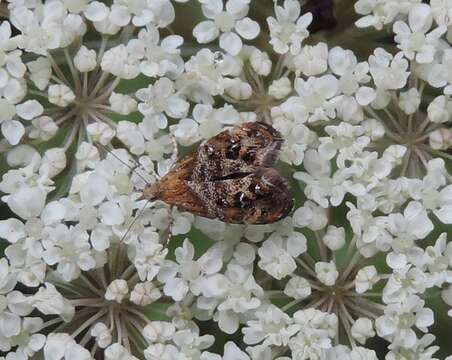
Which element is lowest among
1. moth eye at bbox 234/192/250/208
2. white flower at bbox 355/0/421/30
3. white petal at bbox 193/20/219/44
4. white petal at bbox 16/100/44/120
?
moth eye at bbox 234/192/250/208

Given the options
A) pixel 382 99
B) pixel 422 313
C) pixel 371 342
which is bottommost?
pixel 371 342

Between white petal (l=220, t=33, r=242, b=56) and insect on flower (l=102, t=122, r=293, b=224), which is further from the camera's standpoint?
white petal (l=220, t=33, r=242, b=56)

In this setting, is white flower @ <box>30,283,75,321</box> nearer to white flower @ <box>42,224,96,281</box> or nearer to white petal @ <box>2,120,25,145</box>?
white flower @ <box>42,224,96,281</box>

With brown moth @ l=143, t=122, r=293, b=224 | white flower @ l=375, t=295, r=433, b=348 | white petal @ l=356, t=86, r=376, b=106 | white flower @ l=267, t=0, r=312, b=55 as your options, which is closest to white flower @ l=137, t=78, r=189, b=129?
brown moth @ l=143, t=122, r=293, b=224

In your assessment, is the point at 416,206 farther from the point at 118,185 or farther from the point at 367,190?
the point at 118,185

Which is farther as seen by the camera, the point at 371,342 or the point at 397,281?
the point at 371,342

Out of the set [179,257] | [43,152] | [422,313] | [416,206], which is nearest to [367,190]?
[416,206]

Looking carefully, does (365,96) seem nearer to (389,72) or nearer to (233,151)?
(389,72)

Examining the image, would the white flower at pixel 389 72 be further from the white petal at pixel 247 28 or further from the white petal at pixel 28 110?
the white petal at pixel 28 110
